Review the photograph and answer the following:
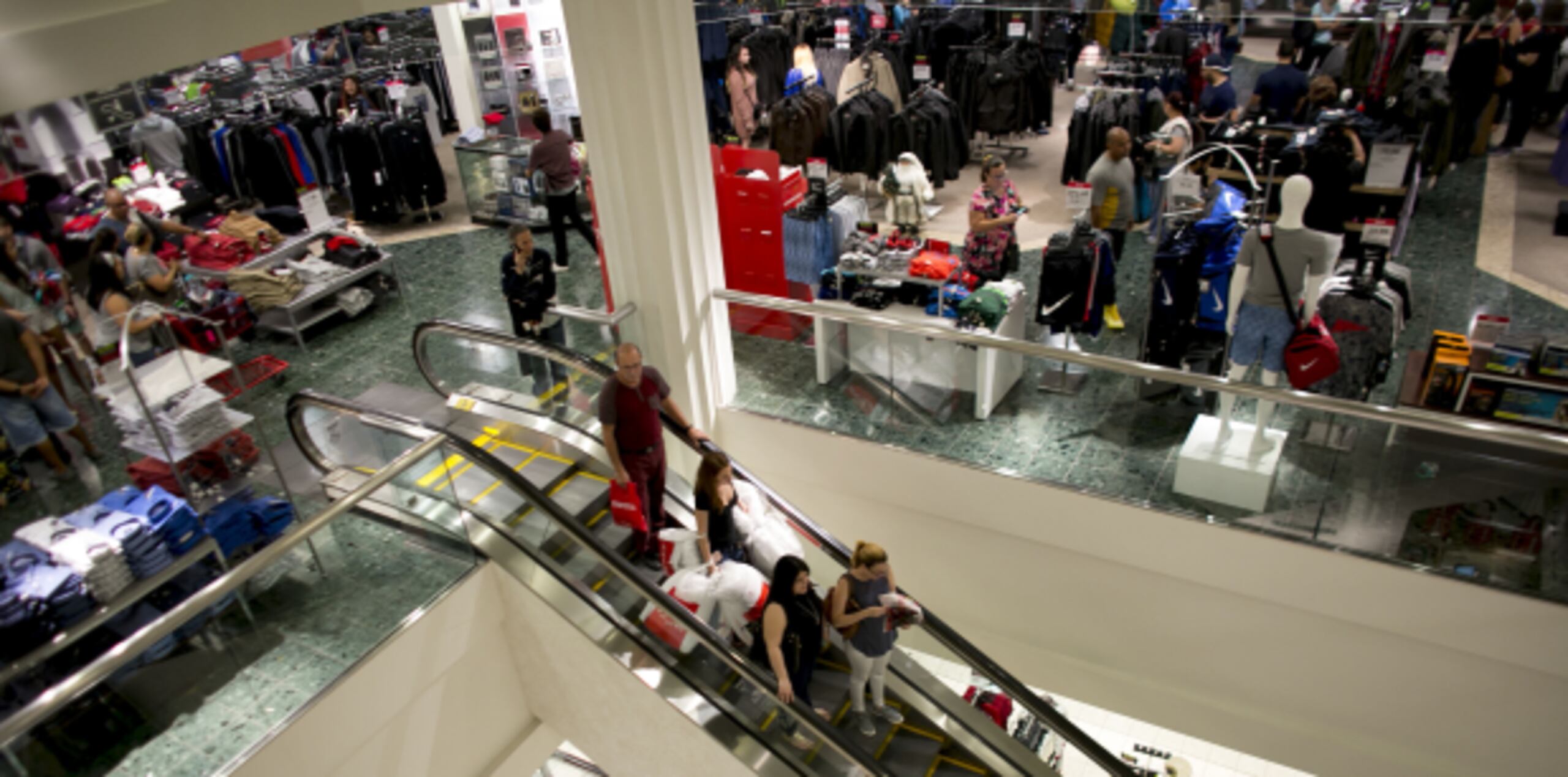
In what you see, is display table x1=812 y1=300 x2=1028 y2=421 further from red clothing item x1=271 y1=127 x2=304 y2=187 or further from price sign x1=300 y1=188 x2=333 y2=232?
red clothing item x1=271 y1=127 x2=304 y2=187

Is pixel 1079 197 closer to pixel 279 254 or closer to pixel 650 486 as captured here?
pixel 650 486

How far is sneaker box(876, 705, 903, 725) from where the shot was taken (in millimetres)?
5906

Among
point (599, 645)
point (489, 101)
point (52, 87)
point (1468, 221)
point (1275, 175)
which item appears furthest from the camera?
point (489, 101)

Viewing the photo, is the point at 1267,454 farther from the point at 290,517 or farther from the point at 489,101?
the point at 489,101

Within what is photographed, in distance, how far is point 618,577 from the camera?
5926 millimetres

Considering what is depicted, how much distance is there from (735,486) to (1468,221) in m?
7.17

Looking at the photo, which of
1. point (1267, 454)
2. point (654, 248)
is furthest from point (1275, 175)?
point (654, 248)

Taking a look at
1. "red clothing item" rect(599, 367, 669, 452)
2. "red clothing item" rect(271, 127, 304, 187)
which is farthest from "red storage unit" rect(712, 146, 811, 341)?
"red clothing item" rect(271, 127, 304, 187)

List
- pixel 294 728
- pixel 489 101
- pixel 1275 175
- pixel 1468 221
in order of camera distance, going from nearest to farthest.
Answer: pixel 294 728, pixel 1275 175, pixel 1468 221, pixel 489 101

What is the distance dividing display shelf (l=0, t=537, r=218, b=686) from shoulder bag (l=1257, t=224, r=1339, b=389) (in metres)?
6.43

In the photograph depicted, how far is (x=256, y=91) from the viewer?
456 inches

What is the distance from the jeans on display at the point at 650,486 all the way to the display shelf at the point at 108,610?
7.94 feet

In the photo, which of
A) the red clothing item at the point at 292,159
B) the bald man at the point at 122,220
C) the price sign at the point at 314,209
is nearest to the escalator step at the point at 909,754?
the bald man at the point at 122,220

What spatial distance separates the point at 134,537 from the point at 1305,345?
6.85 m
